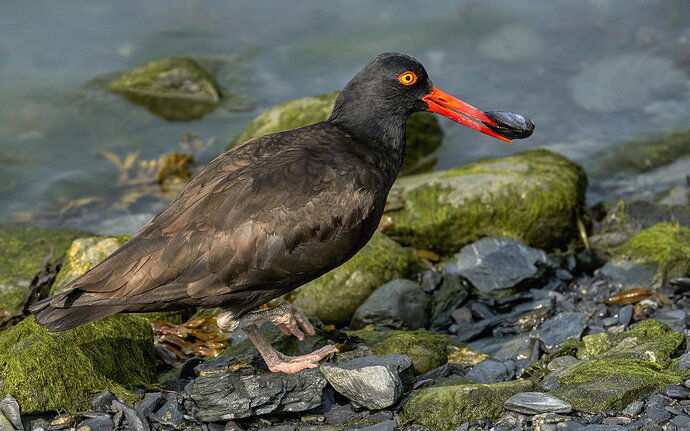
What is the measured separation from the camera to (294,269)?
568 cm

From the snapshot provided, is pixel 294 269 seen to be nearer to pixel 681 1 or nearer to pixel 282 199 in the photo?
pixel 282 199

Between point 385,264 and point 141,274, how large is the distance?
287cm

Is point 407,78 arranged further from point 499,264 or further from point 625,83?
point 625,83

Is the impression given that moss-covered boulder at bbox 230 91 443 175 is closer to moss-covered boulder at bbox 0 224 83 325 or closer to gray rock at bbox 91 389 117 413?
moss-covered boulder at bbox 0 224 83 325

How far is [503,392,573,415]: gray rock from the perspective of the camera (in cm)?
501

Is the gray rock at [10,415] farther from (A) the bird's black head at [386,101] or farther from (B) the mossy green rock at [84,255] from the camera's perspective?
(A) the bird's black head at [386,101]

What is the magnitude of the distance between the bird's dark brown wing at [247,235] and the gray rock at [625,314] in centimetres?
216

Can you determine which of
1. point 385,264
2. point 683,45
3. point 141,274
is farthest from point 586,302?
point 683,45

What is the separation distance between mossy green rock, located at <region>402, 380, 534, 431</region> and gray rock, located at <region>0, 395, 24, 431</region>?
6.83 feet

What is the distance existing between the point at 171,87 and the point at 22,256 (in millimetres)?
5541

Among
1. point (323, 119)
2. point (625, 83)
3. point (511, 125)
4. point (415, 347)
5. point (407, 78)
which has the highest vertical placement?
point (407, 78)

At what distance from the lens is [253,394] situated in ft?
18.0

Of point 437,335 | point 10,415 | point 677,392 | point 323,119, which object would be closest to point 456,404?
point 677,392

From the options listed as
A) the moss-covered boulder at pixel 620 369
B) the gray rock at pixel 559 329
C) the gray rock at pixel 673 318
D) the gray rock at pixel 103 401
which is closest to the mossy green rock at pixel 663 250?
the gray rock at pixel 673 318
